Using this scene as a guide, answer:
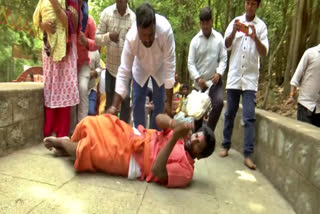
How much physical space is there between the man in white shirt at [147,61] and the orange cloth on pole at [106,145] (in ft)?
0.89

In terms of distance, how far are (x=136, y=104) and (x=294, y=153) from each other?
6.14ft

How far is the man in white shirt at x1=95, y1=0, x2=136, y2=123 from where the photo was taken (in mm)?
3652

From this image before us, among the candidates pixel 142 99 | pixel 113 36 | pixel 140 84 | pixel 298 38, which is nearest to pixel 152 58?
pixel 140 84

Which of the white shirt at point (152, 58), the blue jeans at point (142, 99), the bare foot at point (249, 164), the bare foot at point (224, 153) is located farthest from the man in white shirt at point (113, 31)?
the bare foot at point (249, 164)

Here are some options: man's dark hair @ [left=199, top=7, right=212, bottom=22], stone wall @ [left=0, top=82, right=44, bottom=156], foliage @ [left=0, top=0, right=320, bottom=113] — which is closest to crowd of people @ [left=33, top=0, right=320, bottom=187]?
man's dark hair @ [left=199, top=7, right=212, bottom=22]

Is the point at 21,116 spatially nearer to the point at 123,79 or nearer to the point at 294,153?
the point at 123,79

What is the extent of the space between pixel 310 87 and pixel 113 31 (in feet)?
8.38

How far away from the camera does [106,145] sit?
8.13ft

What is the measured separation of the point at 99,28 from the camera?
3.74 metres

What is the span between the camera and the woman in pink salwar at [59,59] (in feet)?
9.70

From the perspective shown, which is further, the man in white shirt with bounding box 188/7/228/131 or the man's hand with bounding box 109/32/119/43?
the man in white shirt with bounding box 188/7/228/131

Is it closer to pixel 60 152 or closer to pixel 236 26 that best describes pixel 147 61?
pixel 236 26

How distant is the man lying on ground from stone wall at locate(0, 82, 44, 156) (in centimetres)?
39

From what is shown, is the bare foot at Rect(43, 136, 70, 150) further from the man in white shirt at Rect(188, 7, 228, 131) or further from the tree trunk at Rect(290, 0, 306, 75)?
the tree trunk at Rect(290, 0, 306, 75)
